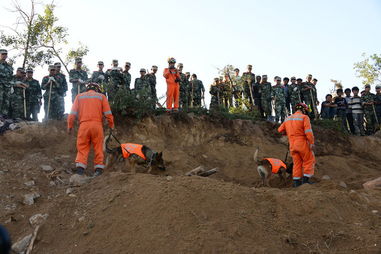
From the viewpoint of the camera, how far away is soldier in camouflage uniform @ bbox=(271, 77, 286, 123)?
13.0m

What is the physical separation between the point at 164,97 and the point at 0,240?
10201mm

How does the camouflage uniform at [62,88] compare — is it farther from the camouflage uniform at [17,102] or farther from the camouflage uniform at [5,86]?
the camouflage uniform at [5,86]

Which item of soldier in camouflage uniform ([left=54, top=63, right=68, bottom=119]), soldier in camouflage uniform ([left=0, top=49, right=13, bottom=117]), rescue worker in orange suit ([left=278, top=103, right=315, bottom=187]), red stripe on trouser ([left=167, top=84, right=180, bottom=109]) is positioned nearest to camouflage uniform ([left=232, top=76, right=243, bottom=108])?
red stripe on trouser ([left=167, top=84, right=180, bottom=109])

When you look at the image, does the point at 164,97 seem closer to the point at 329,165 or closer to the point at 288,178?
the point at 288,178

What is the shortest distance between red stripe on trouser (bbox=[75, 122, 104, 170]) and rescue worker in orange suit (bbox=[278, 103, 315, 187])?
4.17 meters

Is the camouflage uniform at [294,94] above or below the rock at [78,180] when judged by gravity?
above

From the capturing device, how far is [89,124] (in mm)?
6922

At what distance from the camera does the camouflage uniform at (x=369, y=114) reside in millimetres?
13781

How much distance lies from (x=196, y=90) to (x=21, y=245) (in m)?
10.2

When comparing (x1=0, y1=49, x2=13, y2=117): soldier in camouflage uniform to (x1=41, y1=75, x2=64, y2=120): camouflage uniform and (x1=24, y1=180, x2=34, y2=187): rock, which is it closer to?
(x1=41, y1=75, x2=64, y2=120): camouflage uniform

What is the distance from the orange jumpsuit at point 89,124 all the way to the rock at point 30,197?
3.25 feet

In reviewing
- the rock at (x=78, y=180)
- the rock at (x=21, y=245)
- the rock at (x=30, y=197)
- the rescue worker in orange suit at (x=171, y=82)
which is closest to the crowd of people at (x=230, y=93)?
the rescue worker in orange suit at (x=171, y=82)

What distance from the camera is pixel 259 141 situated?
11.6 m

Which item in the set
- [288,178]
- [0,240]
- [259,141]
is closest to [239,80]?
[259,141]
